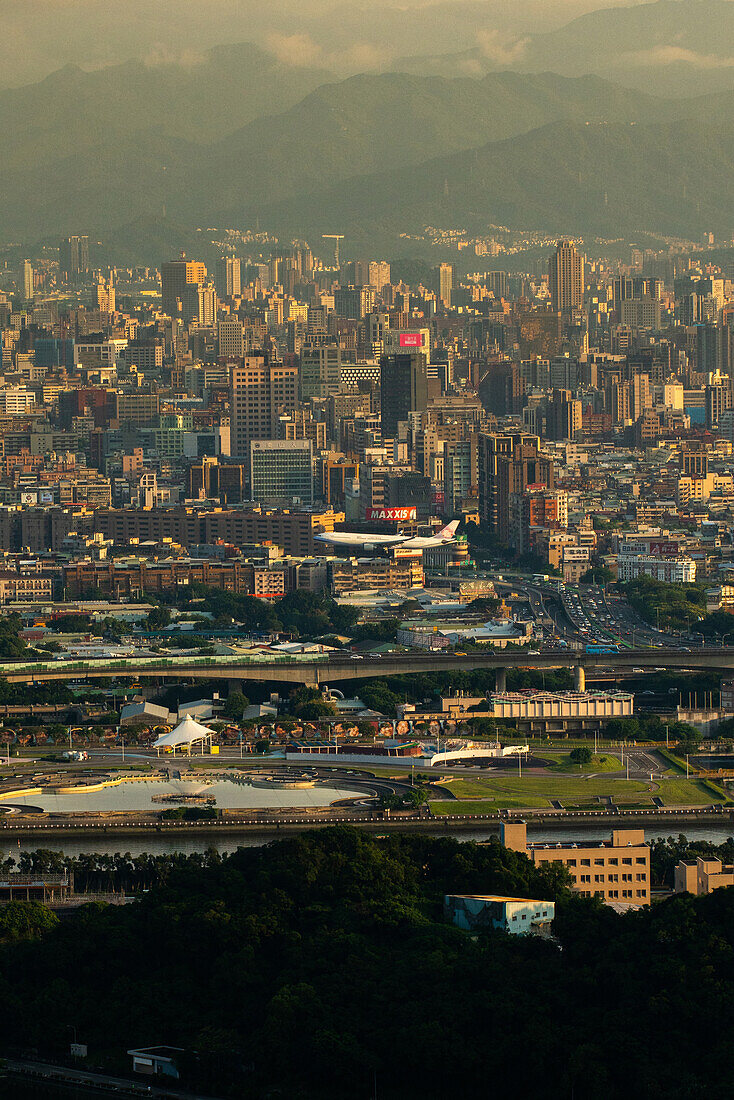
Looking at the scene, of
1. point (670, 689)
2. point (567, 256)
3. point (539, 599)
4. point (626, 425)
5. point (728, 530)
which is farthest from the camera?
Result: point (567, 256)

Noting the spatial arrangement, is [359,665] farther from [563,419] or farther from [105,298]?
[105,298]

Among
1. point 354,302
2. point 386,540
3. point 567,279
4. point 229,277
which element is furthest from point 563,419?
point 229,277

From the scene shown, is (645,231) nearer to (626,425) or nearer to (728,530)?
(626,425)

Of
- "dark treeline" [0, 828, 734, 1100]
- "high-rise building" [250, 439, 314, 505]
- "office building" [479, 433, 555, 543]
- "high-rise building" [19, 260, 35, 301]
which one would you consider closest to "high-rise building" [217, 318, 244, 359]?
"high-rise building" [19, 260, 35, 301]

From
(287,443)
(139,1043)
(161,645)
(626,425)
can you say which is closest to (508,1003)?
(139,1043)

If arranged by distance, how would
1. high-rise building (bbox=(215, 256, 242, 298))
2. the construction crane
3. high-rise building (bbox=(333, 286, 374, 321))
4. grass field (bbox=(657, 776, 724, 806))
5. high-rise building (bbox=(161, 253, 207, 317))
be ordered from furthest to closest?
1. the construction crane
2. high-rise building (bbox=(215, 256, 242, 298))
3. high-rise building (bbox=(161, 253, 207, 317))
4. high-rise building (bbox=(333, 286, 374, 321))
5. grass field (bbox=(657, 776, 724, 806))

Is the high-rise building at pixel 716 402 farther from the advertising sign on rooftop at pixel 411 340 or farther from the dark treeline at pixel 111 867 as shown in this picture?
the dark treeline at pixel 111 867

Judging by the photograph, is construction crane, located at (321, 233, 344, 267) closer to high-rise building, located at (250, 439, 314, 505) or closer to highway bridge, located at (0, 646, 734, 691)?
high-rise building, located at (250, 439, 314, 505)
